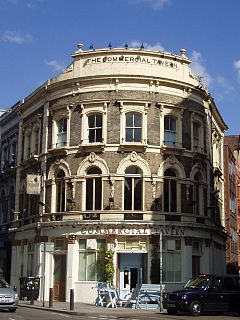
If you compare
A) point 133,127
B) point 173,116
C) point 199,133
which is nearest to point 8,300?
point 133,127

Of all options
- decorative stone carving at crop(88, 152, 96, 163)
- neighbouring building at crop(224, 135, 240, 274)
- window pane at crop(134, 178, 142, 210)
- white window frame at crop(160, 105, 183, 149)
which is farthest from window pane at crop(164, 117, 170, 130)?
neighbouring building at crop(224, 135, 240, 274)

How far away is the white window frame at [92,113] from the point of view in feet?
124

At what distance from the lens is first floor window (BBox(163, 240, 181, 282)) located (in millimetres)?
36625

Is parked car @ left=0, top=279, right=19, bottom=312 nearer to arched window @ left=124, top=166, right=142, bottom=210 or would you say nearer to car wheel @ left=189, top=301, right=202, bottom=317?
car wheel @ left=189, top=301, right=202, bottom=317

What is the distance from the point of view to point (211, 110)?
44.5m

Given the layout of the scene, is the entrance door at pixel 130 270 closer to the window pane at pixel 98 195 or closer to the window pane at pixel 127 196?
the window pane at pixel 127 196

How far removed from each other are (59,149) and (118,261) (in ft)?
27.7

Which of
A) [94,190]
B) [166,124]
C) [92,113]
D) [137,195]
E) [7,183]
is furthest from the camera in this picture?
[7,183]

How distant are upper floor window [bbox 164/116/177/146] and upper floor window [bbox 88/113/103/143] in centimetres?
428

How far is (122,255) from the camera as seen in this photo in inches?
1438

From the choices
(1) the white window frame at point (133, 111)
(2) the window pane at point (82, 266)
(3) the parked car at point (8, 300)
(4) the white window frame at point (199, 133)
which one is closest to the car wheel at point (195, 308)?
(3) the parked car at point (8, 300)

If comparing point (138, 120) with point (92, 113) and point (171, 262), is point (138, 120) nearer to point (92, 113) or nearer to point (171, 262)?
point (92, 113)

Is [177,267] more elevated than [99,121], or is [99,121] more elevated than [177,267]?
[99,121]

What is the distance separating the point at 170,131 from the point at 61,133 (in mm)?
7435
